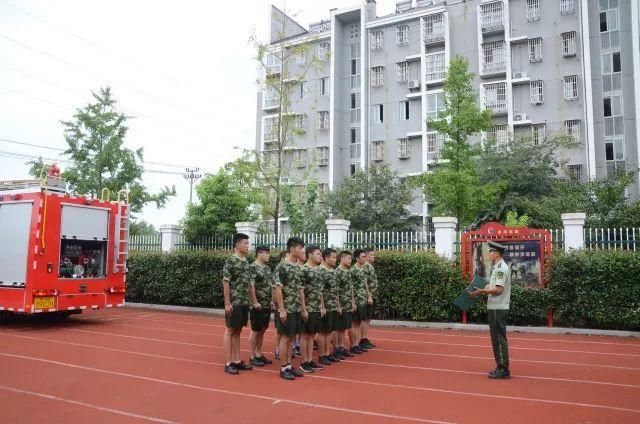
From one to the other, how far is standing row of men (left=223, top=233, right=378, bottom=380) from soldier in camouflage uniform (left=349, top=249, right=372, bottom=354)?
1.51 ft

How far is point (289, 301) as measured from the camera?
7.05 m

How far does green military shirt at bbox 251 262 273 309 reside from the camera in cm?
759

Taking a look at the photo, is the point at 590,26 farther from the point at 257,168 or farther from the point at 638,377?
the point at 638,377

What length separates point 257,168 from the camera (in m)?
17.2

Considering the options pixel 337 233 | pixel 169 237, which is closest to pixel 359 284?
pixel 337 233

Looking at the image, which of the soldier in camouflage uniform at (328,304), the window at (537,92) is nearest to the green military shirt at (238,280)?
→ the soldier in camouflage uniform at (328,304)

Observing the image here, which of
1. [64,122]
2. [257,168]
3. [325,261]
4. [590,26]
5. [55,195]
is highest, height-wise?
[590,26]

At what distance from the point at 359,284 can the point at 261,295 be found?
2.11 meters

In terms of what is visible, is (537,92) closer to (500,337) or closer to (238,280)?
(500,337)

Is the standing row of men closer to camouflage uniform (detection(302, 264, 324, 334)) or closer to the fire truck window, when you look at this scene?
camouflage uniform (detection(302, 264, 324, 334))

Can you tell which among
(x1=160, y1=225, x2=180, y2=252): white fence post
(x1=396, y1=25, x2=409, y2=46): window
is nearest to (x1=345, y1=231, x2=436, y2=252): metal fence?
(x1=160, y1=225, x2=180, y2=252): white fence post

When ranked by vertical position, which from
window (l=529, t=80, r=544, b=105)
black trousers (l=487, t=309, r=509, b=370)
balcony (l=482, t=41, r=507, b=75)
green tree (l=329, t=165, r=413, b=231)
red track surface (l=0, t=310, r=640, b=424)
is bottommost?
red track surface (l=0, t=310, r=640, b=424)

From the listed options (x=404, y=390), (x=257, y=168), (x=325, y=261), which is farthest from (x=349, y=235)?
(x=404, y=390)

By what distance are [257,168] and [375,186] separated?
831 centimetres
